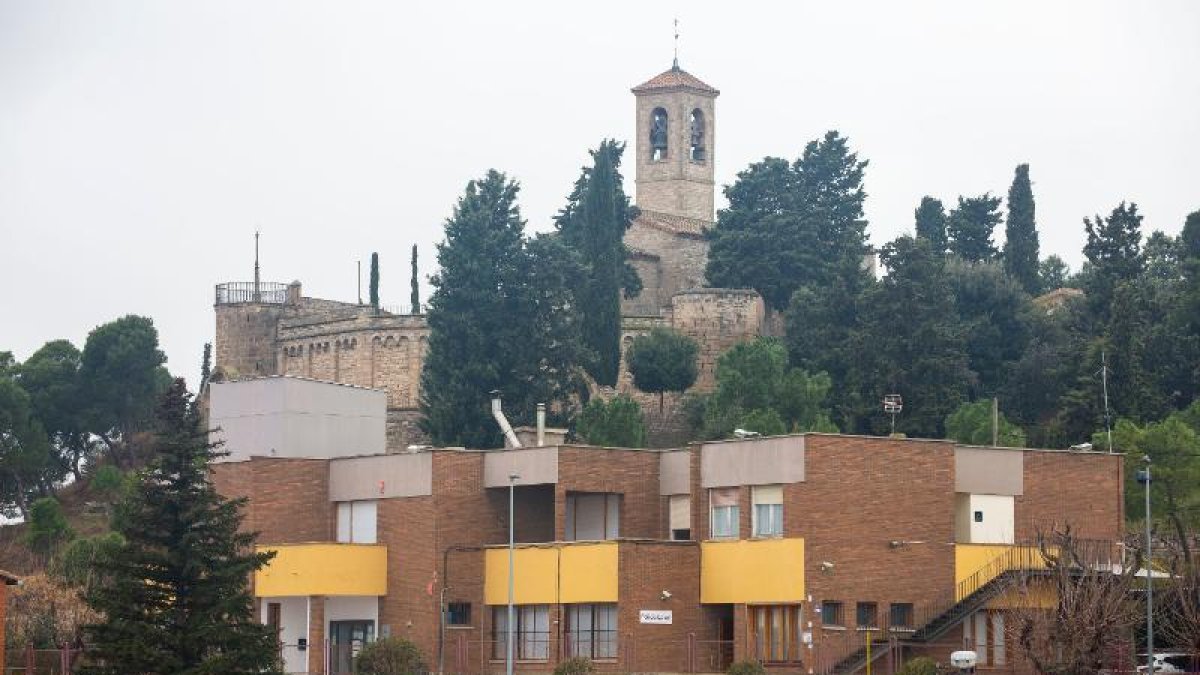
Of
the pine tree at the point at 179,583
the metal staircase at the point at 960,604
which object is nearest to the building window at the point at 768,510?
the metal staircase at the point at 960,604

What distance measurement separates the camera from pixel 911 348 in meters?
111

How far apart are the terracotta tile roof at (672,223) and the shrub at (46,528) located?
3985 centimetres

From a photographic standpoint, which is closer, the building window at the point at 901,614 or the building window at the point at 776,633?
the building window at the point at 776,633

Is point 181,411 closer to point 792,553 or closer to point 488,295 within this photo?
point 792,553

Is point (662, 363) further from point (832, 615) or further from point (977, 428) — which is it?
point (832, 615)

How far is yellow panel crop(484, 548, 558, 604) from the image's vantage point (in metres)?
75.0

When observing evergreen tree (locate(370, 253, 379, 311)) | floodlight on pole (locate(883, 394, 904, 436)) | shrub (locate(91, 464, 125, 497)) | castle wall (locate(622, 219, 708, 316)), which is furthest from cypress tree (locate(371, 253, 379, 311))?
floodlight on pole (locate(883, 394, 904, 436))

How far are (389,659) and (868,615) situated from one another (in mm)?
13541

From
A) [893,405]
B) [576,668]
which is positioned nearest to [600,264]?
[893,405]

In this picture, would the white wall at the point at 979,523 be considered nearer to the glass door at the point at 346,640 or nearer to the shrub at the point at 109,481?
the glass door at the point at 346,640

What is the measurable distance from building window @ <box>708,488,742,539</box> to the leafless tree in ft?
30.3

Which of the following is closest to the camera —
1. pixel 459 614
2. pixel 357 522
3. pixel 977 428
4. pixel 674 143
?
pixel 459 614

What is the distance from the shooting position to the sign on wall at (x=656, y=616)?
72.6 metres

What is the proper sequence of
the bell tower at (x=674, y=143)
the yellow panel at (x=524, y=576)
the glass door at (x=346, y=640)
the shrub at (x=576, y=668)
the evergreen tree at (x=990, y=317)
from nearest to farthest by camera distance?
the shrub at (x=576, y=668) < the yellow panel at (x=524, y=576) < the glass door at (x=346, y=640) < the evergreen tree at (x=990, y=317) < the bell tower at (x=674, y=143)
